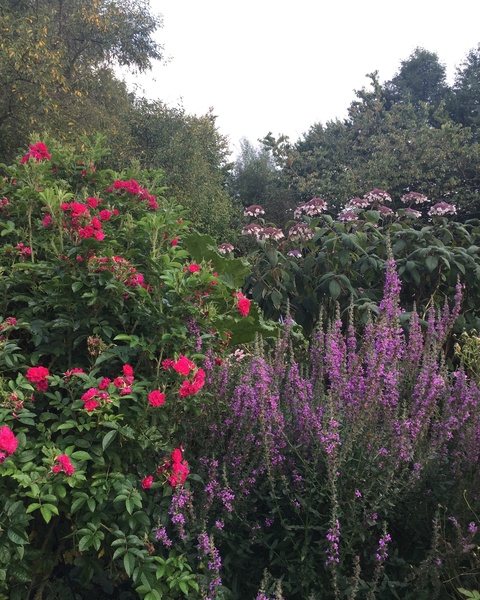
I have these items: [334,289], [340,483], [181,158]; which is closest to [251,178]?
[181,158]

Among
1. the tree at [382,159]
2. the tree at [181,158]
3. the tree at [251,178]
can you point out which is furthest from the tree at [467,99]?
the tree at [181,158]

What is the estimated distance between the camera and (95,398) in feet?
5.97

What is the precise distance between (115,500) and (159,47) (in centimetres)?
1738

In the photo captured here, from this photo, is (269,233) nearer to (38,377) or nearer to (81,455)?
(38,377)

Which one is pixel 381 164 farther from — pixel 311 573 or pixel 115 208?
pixel 311 573

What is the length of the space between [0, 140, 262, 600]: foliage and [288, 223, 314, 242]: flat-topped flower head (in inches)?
116

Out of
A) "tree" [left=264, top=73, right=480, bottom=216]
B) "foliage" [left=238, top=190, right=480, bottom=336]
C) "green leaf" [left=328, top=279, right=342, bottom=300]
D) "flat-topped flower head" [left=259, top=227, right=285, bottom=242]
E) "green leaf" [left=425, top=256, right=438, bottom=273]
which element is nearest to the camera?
"green leaf" [left=328, top=279, right=342, bottom=300]

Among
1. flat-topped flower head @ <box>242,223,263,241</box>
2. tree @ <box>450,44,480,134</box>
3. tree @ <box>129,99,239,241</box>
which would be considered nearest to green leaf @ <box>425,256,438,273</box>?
flat-topped flower head @ <box>242,223,263,241</box>

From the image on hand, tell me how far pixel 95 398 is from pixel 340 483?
926mm

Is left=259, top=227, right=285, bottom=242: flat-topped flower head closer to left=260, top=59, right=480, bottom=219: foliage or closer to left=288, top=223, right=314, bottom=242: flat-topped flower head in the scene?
left=288, top=223, right=314, bottom=242: flat-topped flower head

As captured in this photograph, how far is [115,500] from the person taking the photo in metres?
1.76

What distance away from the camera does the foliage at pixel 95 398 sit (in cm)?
175

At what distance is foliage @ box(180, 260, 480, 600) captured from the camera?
6.22ft

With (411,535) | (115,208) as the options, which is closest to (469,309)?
(411,535)
